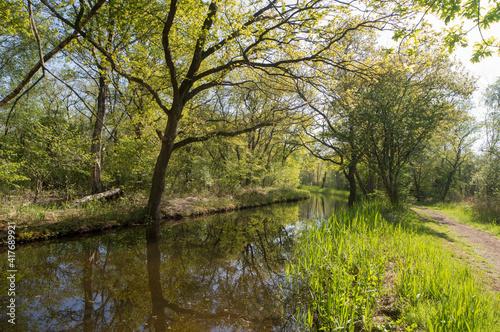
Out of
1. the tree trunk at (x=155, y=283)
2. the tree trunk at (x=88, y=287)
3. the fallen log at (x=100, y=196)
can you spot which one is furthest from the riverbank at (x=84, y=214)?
the tree trunk at (x=155, y=283)

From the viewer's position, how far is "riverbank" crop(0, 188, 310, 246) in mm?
6676

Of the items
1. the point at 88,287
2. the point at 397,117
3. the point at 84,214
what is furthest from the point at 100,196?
the point at 397,117

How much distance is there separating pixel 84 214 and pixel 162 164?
Result: 10.1 ft

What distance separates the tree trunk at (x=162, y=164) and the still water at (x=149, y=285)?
75.8 inches

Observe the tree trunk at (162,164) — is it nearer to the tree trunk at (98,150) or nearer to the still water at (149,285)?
the still water at (149,285)

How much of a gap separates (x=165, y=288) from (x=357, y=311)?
3.29 meters

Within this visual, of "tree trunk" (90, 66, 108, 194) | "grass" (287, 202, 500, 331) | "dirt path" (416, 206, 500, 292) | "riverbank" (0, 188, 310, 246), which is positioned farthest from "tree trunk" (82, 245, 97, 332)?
"dirt path" (416, 206, 500, 292)

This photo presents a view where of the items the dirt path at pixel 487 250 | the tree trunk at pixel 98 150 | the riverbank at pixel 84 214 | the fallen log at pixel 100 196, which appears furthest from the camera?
the tree trunk at pixel 98 150

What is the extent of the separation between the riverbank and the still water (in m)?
0.57

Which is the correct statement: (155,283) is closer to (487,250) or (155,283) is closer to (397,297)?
(397,297)

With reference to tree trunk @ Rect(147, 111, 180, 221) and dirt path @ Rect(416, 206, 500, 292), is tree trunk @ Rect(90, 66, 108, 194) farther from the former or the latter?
dirt path @ Rect(416, 206, 500, 292)

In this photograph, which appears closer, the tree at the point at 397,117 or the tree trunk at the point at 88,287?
the tree trunk at the point at 88,287

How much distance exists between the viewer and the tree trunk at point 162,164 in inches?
333

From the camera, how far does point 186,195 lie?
14133 mm
